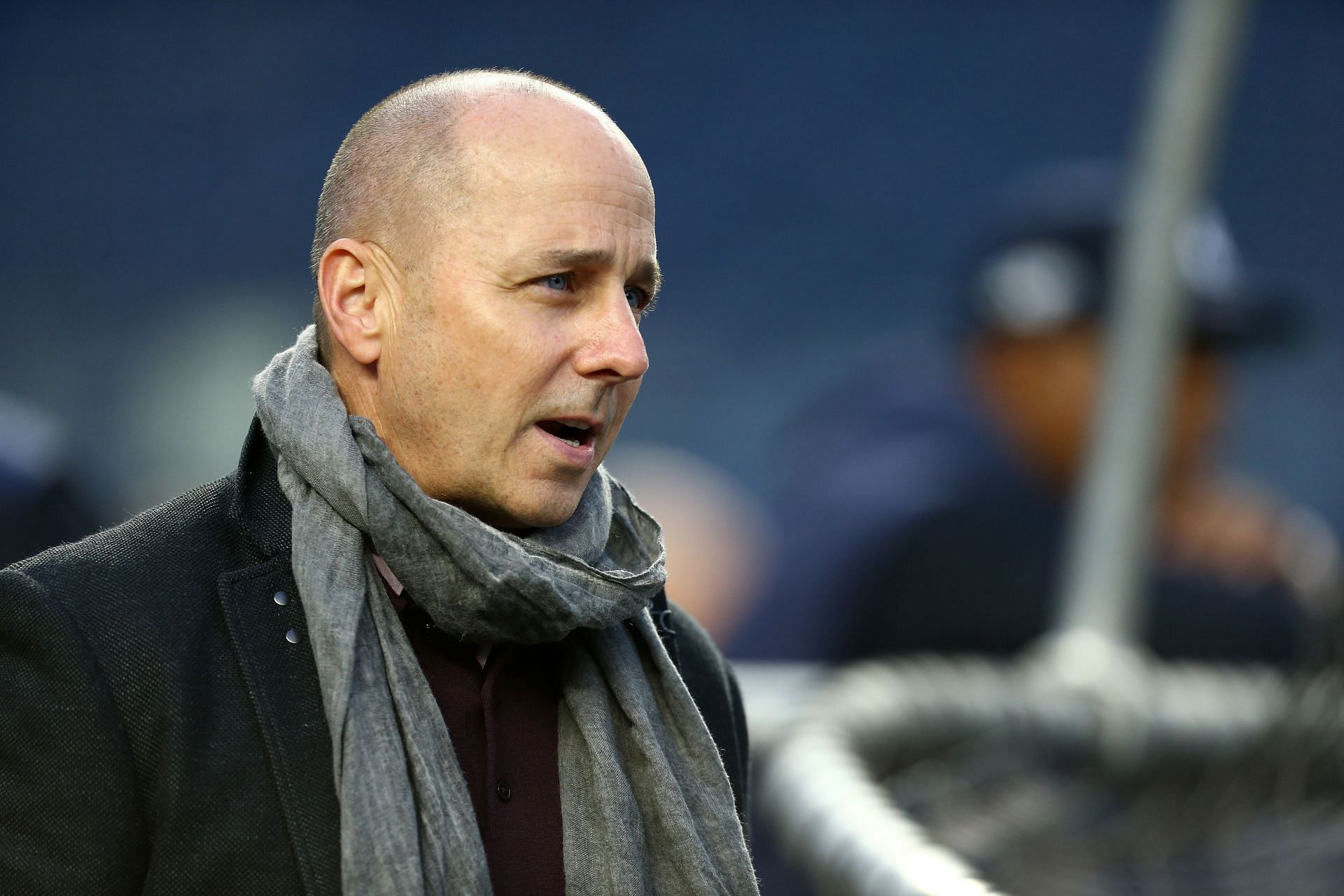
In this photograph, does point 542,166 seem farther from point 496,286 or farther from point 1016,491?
point 1016,491

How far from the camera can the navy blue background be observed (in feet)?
29.3

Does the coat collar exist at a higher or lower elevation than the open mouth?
lower

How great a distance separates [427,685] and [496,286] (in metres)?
0.37

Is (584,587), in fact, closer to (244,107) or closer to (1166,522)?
(1166,522)

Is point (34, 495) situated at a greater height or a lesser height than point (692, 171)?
lesser

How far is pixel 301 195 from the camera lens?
360 inches

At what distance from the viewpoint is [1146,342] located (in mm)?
3447

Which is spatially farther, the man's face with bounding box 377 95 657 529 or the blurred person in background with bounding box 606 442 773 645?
the blurred person in background with bounding box 606 442 773 645

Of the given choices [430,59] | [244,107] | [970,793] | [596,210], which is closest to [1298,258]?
[430,59]

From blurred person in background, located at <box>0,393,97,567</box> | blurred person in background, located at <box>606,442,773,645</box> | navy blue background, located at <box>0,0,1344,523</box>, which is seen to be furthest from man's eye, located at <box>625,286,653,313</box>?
navy blue background, located at <box>0,0,1344,523</box>

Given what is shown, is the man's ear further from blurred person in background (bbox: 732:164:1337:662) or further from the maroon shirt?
blurred person in background (bbox: 732:164:1337:662)

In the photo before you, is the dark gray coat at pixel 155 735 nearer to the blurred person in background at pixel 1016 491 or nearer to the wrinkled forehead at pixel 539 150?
the wrinkled forehead at pixel 539 150

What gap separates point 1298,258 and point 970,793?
6.83 m

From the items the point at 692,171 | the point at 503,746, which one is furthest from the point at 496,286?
the point at 692,171
